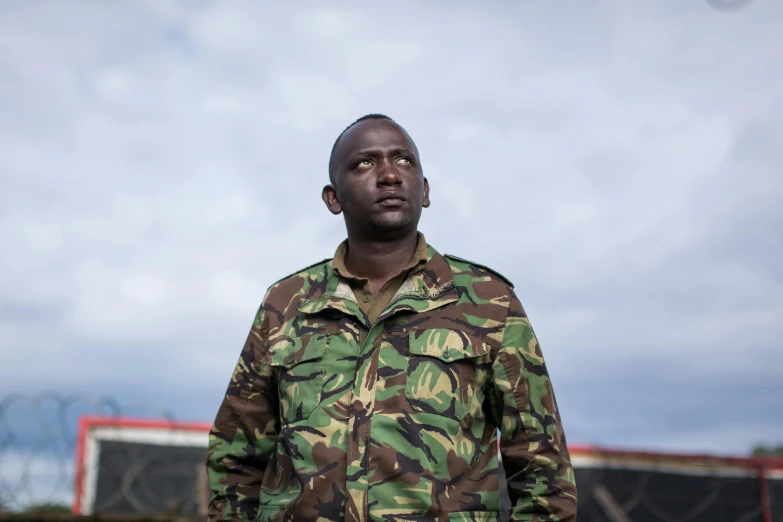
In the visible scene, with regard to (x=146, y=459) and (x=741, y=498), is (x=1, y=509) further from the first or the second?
(x=741, y=498)

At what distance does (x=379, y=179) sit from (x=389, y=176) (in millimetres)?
38

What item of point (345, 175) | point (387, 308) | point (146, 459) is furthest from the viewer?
point (146, 459)

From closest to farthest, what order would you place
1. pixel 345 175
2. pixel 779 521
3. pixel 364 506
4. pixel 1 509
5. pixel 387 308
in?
pixel 364 506 → pixel 387 308 → pixel 345 175 → pixel 1 509 → pixel 779 521

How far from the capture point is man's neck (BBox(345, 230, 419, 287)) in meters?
2.50

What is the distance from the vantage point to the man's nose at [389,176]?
2387 millimetres

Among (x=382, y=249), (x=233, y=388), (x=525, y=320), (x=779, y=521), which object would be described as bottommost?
(x=779, y=521)

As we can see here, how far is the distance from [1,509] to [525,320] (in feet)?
13.4

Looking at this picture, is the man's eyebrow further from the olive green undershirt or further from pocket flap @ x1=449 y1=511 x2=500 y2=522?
→ pocket flap @ x1=449 y1=511 x2=500 y2=522

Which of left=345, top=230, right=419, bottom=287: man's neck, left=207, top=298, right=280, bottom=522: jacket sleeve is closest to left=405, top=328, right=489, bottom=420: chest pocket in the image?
left=345, top=230, right=419, bottom=287: man's neck

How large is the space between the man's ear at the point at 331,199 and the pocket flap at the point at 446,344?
0.58 metres

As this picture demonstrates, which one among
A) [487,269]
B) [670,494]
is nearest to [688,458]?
[670,494]

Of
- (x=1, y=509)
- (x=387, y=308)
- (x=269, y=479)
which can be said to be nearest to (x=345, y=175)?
(x=387, y=308)

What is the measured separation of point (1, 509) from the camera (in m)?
4.74

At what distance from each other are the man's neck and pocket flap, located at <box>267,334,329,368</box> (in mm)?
285
